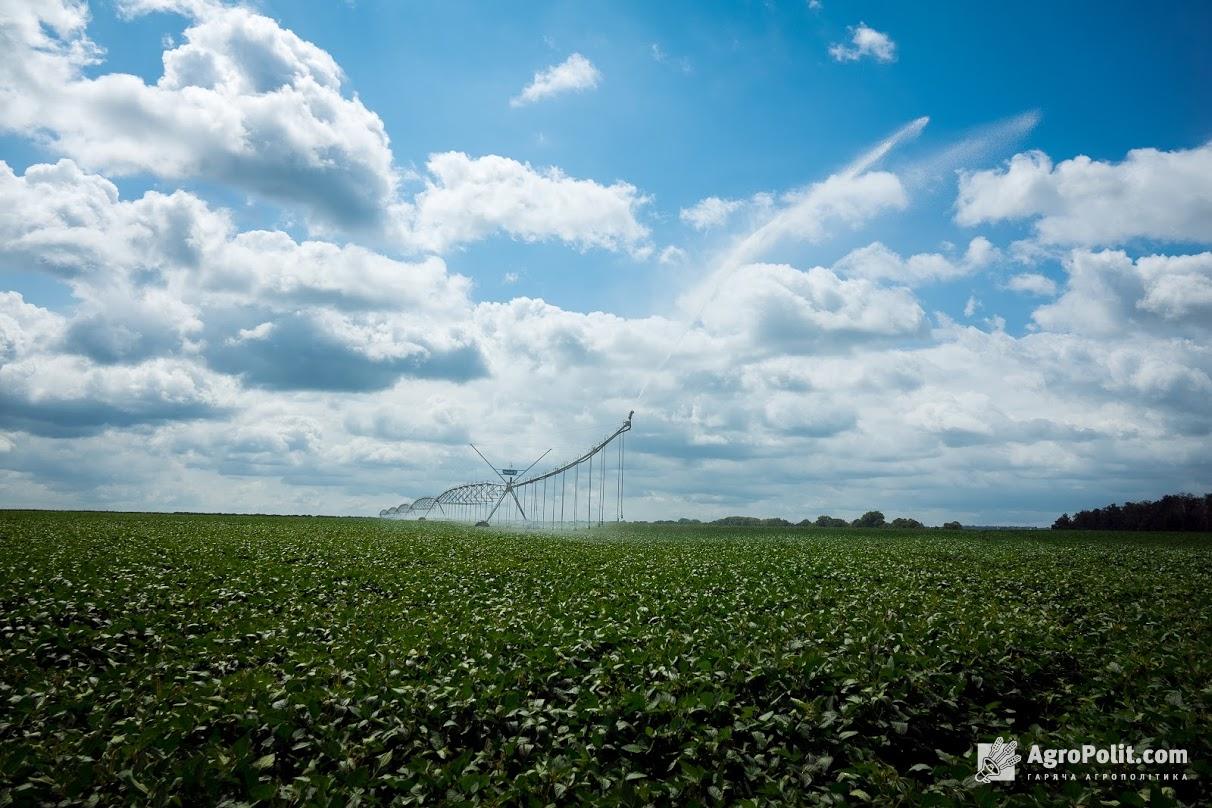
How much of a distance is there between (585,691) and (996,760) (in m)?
5.93

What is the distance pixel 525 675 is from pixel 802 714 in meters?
4.82

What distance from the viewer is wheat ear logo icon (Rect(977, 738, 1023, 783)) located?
25.8ft

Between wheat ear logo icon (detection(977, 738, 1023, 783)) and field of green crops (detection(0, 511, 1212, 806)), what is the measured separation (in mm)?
136

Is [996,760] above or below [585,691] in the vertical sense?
above

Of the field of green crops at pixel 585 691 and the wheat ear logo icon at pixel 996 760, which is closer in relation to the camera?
the wheat ear logo icon at pixel 996 760

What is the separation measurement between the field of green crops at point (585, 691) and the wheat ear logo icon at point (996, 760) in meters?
0.14

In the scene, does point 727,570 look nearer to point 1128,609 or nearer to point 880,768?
point 1128,609

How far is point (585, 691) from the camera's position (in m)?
10.9

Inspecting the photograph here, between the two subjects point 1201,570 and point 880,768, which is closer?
point 880,768

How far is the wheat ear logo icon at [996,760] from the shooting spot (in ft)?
25.8

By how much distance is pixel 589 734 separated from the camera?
971cm

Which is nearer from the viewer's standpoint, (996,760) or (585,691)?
(996,760)

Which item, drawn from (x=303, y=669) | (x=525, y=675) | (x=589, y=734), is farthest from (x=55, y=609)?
(x=589, y=734)

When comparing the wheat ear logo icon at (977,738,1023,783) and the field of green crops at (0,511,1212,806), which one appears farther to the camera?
the field of green crops at (0,511,1212,806)
